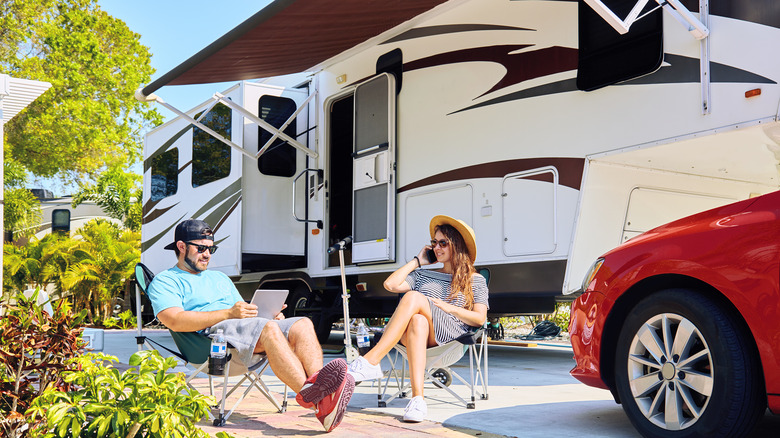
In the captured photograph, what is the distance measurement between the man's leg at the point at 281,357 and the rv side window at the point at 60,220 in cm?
1808

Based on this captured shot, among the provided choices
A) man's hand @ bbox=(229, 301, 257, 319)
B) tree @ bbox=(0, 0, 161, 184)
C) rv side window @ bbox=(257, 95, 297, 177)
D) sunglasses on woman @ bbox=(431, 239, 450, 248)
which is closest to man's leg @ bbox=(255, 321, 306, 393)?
man's hand @ bbox=(229, 301, 257, 319)

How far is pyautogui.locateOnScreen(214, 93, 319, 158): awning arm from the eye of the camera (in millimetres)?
7504

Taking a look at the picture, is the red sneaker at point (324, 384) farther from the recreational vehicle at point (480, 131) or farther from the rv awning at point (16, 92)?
the rv awning at point (16, 92)

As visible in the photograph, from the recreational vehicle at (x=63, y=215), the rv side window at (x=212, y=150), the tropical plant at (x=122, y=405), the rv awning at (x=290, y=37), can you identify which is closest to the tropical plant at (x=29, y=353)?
the tropical plant at (x=122, y=405)

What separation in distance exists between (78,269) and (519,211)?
1093 cm

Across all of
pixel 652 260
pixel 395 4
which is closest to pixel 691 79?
pixel 652 260

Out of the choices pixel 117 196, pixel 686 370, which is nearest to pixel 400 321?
pixel 686 370

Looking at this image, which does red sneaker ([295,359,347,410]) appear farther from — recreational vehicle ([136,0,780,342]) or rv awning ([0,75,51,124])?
rv awning ([0,75,51,124])

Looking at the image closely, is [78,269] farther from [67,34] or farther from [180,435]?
[180,435]

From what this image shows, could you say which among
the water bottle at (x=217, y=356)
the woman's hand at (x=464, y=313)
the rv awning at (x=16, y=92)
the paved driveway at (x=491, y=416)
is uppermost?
the rv awning at (x=16, y=92)

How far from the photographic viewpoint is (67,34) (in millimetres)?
18047

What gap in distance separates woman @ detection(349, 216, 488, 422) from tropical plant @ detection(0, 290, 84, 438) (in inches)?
59.3

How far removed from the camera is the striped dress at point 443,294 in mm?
4082

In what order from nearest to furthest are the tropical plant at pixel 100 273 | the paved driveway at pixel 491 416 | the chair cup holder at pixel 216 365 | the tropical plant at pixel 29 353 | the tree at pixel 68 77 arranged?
the tropical plant at pixel 29 353 → the paved driveway at pixel 491 416 → the chair cup holder at pixel 216 365 → the tropical plant at pixel 100 273 → the tree at pixel 68 77
